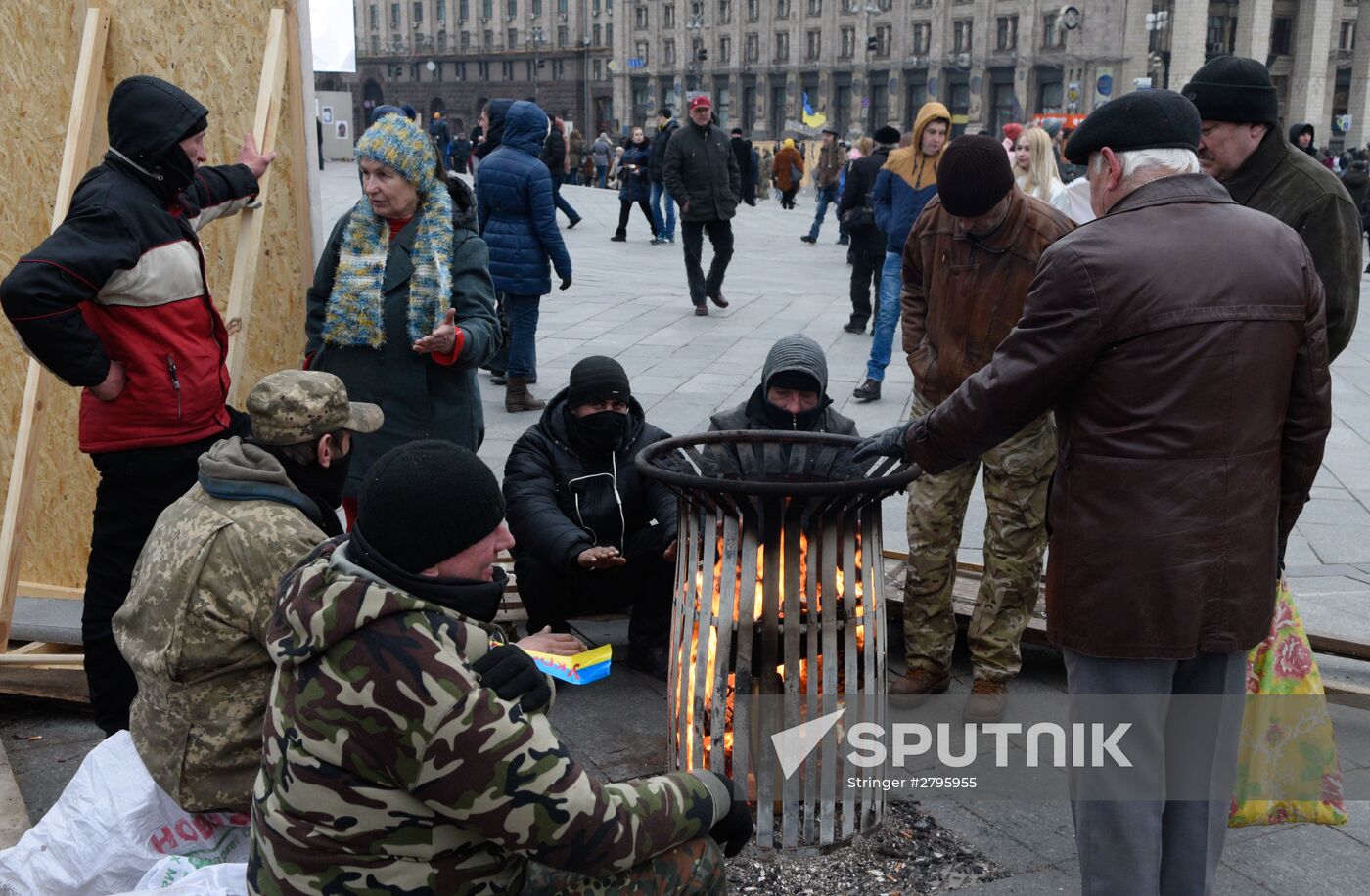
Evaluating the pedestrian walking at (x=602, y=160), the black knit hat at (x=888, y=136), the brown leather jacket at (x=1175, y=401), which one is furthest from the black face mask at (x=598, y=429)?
the pedestrian walking at (x=602, y=160)

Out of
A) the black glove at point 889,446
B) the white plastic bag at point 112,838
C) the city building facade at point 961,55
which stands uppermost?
the city building facade at point 961,55

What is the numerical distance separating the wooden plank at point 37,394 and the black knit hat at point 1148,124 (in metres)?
3.20

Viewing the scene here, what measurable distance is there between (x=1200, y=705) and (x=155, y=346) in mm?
2843

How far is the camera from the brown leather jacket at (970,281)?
3.79 metres

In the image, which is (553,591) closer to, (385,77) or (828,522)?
(828,522)

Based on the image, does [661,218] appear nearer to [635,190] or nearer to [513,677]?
[635,190]

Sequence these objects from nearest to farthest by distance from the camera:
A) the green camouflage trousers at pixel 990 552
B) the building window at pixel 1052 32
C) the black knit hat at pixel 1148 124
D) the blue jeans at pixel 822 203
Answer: the black knit hat at pixel 1148 124 < the green camouflage trousers at pixel 990 552 < the blue jeans at pixel 822 203 < the building window at pixel 1052 32

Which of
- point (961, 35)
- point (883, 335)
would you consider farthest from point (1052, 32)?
point (883, 335)

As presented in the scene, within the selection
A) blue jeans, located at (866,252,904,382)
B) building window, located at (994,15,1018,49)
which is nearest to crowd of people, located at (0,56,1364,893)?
blue jeans, located at (866,252,904,382)

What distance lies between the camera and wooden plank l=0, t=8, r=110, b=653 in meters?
4.15

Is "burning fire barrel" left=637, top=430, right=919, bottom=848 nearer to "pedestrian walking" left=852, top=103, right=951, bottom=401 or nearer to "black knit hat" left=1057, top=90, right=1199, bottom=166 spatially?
"black knit hat" left=1057, top=90, right=1199, bottom=166

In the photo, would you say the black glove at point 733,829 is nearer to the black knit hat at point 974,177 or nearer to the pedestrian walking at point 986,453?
the pedestrian walking at point 986,453

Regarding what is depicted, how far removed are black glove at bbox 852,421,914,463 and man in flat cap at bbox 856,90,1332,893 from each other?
0.70ft

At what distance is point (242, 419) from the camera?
13.2 feet
